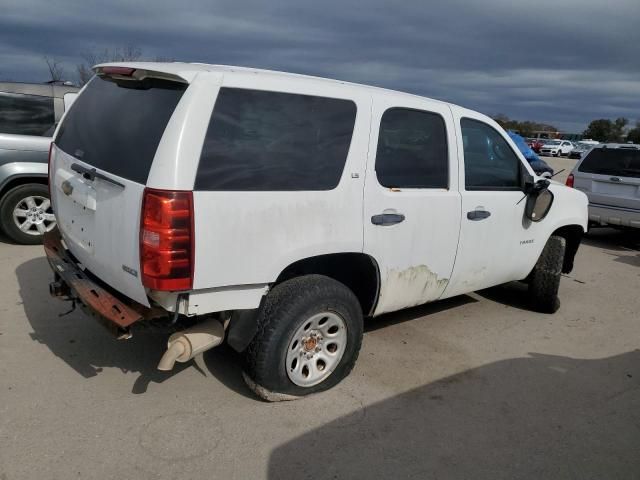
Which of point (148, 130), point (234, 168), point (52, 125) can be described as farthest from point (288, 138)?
point (52, 125)

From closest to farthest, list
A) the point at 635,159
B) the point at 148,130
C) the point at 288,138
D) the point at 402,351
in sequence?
1. the point at 148,130
2. the point at 288,138
3. the point at 402,351
4. the point at 635,159

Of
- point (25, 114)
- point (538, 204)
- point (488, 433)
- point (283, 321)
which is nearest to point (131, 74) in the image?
point (283, 321)

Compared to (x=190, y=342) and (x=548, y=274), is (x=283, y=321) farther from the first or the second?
(x=548, y=274)

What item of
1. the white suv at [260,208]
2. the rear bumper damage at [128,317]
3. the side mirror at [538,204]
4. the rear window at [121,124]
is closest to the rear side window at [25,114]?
the white suv at [260,208]

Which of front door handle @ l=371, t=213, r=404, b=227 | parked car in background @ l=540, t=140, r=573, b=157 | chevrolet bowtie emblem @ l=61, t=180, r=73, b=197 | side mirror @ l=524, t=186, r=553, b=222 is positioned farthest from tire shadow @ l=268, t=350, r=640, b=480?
parked car in background @ l=540, t=140, r=573, b=157

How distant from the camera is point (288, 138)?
3.04m

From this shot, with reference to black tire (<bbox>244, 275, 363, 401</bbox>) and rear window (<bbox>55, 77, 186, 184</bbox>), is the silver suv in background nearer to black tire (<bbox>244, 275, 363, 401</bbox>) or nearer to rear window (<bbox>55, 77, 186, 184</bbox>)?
black tire (<bbox>244, 275, 363, 401</bbox>)

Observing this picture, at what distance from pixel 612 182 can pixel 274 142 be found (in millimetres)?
7715

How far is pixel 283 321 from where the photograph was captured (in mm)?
3117

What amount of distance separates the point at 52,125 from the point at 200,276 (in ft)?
16.1

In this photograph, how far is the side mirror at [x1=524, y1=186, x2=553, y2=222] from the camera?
15.3 feet

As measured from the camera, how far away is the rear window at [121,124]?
2775 mm

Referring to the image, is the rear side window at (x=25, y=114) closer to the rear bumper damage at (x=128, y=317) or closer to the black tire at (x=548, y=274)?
the rear bumper damage at (x=128, y=317)

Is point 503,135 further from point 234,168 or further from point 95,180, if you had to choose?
point 95,180
